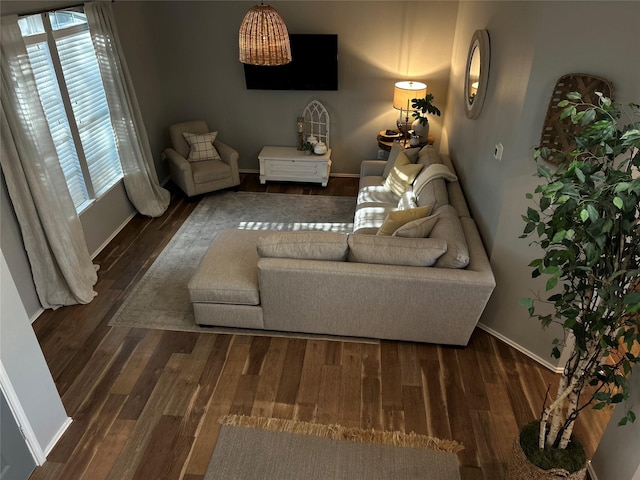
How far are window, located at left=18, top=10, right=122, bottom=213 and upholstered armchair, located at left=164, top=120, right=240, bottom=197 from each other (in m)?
0.81

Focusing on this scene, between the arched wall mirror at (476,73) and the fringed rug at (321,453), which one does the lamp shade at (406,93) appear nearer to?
the arched wall mirror at (476,73)

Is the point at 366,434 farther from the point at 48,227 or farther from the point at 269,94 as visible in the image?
the point at 269,94

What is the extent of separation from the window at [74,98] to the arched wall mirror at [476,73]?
352cm

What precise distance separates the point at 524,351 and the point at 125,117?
431cm

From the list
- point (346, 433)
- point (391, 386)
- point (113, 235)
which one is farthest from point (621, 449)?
point (113, 235)

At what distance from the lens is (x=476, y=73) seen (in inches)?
159

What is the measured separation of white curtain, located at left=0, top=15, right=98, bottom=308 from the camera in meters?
3.37

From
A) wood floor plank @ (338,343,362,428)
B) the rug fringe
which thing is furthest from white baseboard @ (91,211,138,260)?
wood floor plank @ (338,343,362,428)

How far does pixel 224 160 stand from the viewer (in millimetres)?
5855

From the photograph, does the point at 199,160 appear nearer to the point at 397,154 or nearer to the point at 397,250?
the point at 397,154

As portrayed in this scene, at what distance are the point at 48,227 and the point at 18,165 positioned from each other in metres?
0.52

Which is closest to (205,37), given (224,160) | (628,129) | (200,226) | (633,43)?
(224,160)

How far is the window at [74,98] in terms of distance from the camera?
3877mm

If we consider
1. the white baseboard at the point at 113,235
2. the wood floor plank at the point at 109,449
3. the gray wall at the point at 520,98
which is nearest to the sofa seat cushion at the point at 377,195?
the gray wall at the point at 520,98
